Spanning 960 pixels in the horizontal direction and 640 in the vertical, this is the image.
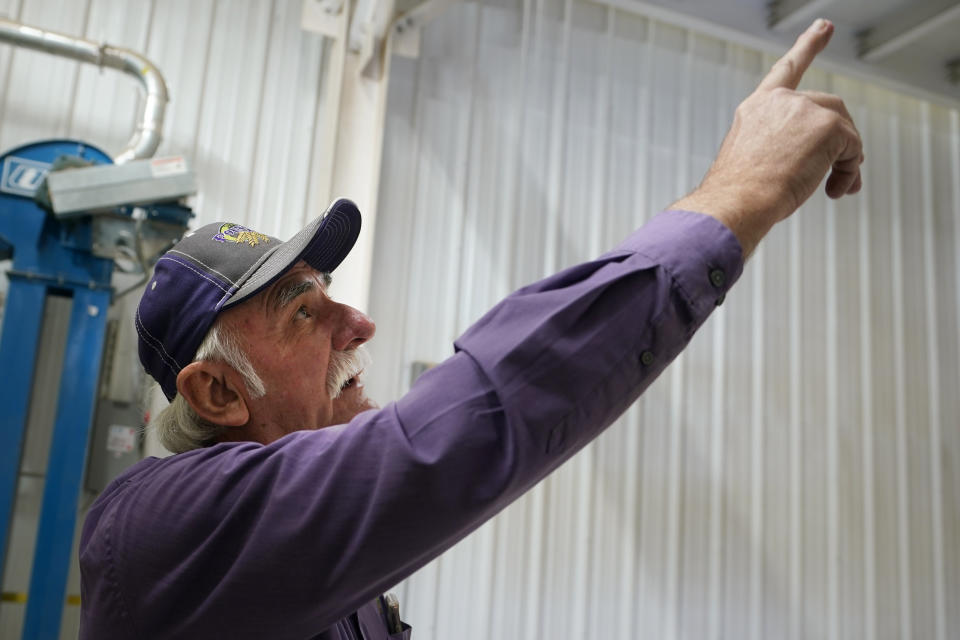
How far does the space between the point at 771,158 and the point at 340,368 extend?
769mm

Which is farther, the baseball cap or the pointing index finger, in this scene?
the baseball cap

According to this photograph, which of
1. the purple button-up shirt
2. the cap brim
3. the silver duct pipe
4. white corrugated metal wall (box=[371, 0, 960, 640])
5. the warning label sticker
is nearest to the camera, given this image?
the purple button-up shirt

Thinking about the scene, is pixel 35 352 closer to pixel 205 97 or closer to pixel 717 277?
pixel 205 97

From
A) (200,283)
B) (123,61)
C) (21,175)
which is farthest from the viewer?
(123,61)

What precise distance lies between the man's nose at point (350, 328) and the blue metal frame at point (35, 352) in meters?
1.83

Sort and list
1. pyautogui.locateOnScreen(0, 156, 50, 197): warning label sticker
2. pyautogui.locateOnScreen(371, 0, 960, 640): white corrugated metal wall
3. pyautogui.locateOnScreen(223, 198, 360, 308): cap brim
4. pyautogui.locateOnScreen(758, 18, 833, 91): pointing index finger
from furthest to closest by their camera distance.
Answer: pyautogui.locateOnScreen(371, 0, 960, 640): white corrugated metal wall < pyautogui.locateOnScreen(0, 156, 50, 197): warning label sticker < pyautogui.locateOnScreen(223, 198, 360, 308): cap brim < pyautogui.locateOnScreen(758, 18, 833, 91): pointing index finger

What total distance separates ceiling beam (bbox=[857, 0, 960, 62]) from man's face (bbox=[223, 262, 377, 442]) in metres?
4.70

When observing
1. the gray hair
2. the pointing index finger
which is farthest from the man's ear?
the pointing index finger

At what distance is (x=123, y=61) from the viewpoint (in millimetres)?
3254

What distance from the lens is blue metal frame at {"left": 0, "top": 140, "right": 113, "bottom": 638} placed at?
8.56 ft

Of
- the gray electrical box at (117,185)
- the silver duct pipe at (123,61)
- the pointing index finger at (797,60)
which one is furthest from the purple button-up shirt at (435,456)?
the silver duct pipe at (123,61)

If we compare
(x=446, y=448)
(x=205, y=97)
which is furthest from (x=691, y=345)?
(x=446, y=448)

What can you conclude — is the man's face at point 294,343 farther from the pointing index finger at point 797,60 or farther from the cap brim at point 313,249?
the pointing index finger at point 797,60

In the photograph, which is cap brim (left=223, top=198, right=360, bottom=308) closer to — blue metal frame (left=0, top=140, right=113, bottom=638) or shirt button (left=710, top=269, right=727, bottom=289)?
shirt button (left=710, top=269, right=727, bottom=289)
